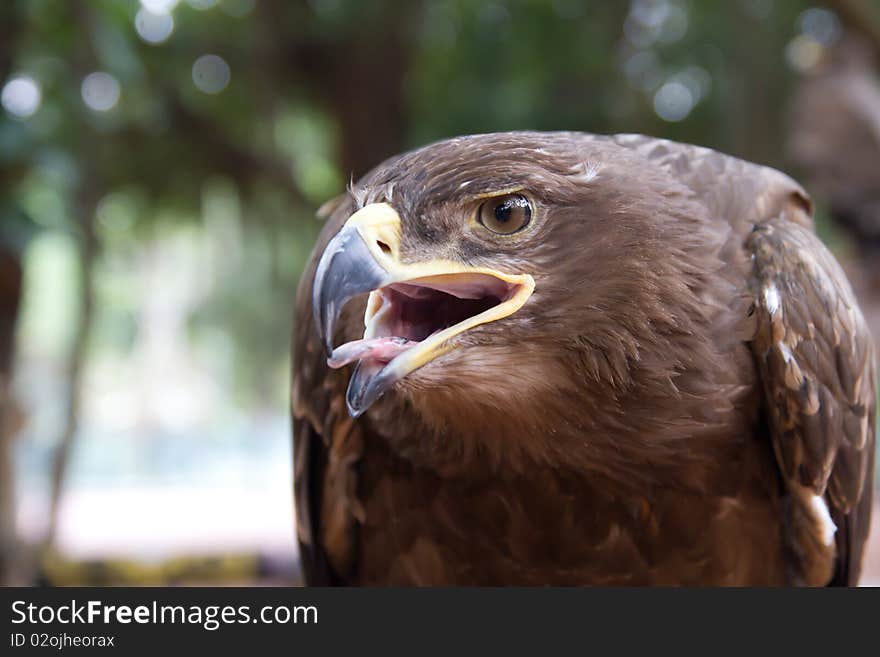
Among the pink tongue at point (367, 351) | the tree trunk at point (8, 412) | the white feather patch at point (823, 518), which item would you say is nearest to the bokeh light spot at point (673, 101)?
the tree trunk at point (8, 412)

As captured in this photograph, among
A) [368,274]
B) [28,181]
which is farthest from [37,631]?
[28,181]

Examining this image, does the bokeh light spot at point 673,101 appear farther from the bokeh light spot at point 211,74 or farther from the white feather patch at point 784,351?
the white feather patch at point 784,351

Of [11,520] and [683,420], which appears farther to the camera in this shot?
[11,520]

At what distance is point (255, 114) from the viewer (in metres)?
10.7

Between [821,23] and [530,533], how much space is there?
907 centimetres

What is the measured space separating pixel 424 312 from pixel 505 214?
30 cm

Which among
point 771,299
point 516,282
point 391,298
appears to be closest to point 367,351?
point 391,298

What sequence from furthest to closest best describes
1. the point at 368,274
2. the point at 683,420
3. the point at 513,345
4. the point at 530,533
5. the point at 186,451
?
1. the point at 186,451
2. the point at 530,533
3. the point at 683,420
4. the point at 513,345
5. the point at 368,274

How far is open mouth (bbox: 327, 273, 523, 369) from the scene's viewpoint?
6.18 feet

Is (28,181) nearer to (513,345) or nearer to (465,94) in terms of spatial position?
(465,94)

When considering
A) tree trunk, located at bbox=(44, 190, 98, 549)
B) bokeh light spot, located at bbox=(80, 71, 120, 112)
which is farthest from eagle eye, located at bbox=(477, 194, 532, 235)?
bokeh light spot, located at bbox=(80, 71, 120, 112)

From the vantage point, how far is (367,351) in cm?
187

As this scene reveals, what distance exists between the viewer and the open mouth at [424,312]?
1.88m

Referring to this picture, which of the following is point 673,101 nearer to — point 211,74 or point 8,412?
point 211,74
